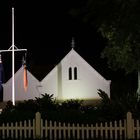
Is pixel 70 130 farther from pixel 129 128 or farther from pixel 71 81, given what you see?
pixel 71 81

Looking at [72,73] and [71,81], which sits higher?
[72,73]

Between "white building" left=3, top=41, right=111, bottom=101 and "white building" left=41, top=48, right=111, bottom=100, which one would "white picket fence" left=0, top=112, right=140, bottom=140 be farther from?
"white building" left=41, top=48, right=111, bottom=100

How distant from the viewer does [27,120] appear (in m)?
19.3

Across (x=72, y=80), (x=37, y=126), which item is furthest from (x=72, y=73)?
(x=37, y=126)

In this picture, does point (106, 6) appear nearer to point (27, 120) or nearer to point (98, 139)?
point (98, 139)

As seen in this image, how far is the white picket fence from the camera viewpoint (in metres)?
18.0

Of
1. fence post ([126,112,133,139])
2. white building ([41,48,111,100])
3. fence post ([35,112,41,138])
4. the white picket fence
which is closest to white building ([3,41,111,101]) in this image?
white building ([41,48,111,100])

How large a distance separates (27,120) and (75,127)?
2019 mm

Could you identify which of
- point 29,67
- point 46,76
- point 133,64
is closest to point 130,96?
point 133,64

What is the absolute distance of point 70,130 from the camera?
60.1ft

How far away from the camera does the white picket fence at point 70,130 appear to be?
1795 cm

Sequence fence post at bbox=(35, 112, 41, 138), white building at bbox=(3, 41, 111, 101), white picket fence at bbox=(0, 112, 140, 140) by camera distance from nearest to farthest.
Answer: white picket fence at bbox=(0, 112, 140, 140) < fence post at bbox=(35, 112, 41, 138) < white building at bbox=(3, 41, 111, 101)

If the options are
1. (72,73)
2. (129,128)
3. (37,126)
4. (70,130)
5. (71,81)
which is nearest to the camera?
(129,128)

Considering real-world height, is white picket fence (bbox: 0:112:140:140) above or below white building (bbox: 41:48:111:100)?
below
